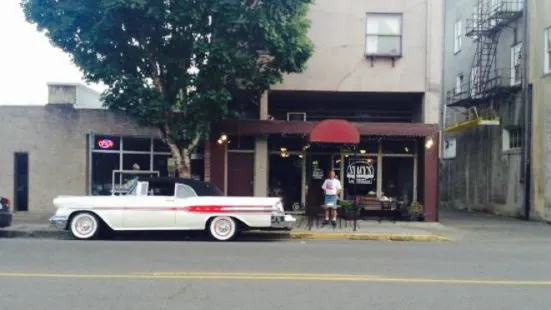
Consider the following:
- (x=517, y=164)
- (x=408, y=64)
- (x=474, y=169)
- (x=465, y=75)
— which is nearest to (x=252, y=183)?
(x=408, y=64)

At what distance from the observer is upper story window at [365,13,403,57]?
19484 millimetres

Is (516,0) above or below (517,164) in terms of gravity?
above

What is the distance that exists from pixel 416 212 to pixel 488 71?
29.0 feet

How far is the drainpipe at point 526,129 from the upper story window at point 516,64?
60 cm

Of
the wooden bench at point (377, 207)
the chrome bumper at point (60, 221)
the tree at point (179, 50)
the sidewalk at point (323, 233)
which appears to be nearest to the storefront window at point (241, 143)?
the tree at point (179, 50)

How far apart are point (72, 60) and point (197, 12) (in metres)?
4.21

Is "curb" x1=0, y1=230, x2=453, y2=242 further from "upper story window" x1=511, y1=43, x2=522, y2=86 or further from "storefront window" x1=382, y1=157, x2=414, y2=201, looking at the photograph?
"upper story window" x1=511, y1=43, x2=522, y2=86

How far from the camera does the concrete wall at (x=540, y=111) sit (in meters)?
20.8

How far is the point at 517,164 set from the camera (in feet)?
74.9

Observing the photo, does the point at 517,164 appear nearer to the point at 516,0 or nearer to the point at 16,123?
the point at 516,0

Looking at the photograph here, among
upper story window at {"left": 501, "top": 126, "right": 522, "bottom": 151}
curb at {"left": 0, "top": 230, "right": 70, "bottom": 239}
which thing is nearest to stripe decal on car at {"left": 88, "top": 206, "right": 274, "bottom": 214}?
curb at {"left": 0, "top": 230, "right": 70, "bottom": 239}

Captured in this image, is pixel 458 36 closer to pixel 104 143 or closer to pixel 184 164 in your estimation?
pixel 184 164

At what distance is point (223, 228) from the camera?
1425 centimetres

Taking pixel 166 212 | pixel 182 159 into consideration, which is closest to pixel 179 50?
pixel 182 159
